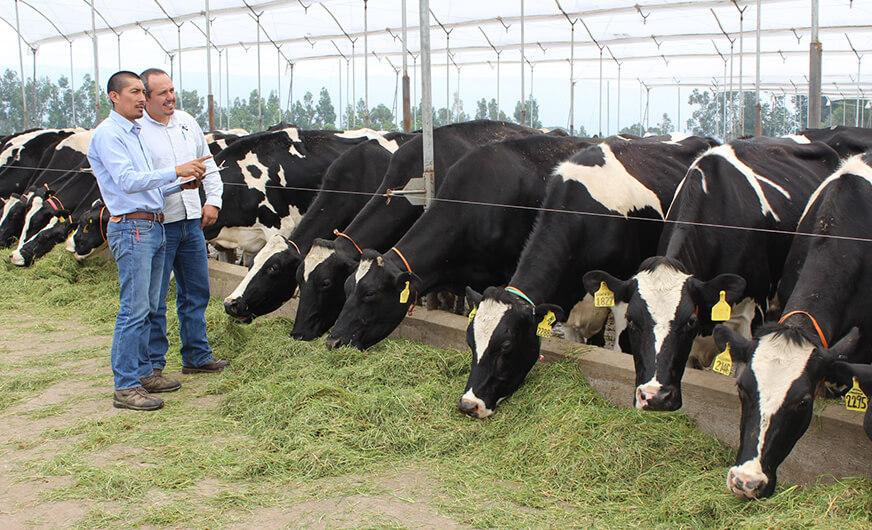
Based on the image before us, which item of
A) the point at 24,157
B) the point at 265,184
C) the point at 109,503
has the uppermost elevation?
the point at 24,157

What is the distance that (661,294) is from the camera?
4.51 metres

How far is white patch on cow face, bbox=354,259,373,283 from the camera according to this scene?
6246mm

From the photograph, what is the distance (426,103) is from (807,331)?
391 cm

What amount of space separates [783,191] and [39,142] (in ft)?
49.5

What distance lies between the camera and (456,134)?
812 centimetres

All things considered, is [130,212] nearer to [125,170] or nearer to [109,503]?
[125,170]

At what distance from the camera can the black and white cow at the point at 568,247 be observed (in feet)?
16.2

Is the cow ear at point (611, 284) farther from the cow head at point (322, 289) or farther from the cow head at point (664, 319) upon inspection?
the cow head at point (322, 289)

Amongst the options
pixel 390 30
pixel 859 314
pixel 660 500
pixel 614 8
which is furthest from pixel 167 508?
pixel 390 30

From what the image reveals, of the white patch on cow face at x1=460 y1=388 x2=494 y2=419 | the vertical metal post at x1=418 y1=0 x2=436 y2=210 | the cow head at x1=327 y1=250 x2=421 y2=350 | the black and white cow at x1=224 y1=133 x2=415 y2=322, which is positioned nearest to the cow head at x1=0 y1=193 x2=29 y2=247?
the black and white cow at x1=224 y1=133 x2=415 y2=322

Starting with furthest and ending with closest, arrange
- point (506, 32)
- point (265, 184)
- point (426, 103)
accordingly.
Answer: point (506, 32) → point (265, 184) → point (426, 103)

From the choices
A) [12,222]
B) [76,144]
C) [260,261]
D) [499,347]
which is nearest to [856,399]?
[499,347]

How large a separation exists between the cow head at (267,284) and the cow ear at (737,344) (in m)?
4.68

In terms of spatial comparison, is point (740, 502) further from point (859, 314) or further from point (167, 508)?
point (167, 508)
